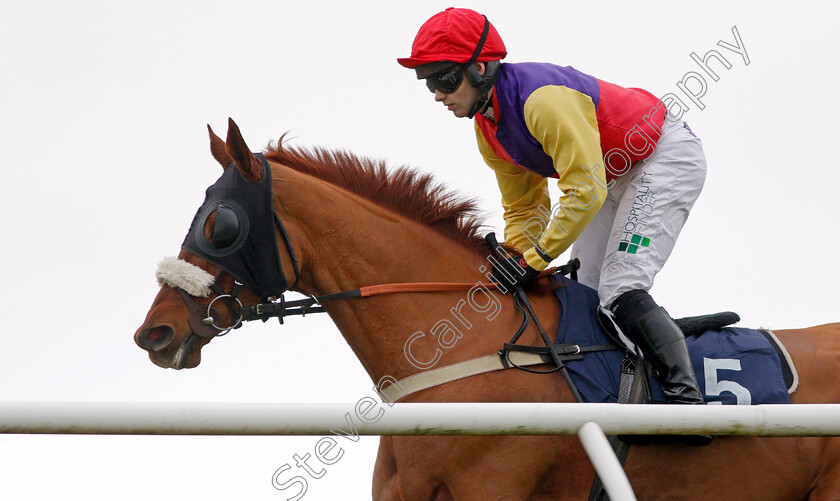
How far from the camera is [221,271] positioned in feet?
9.33

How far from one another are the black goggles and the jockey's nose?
1236 mm

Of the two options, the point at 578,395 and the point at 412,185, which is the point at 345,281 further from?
the point at 578,395

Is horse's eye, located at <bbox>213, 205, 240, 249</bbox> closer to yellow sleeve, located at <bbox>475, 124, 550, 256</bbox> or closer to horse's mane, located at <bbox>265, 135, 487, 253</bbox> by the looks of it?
horse's mane, located at <bbox>265, 135, 487, 253</bbox>

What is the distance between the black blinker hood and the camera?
282cm

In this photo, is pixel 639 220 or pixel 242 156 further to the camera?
pixel 639 220

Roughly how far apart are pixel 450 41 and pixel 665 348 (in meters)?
1.27

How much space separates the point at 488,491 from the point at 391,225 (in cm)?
94

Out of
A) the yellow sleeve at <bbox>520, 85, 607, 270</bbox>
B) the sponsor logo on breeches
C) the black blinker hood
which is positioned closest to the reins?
the black blinker hood

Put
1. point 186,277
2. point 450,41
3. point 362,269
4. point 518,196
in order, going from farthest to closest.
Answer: point 518,196 < point 450,41 < point 362,269 < point 186,277

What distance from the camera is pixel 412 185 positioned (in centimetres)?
315

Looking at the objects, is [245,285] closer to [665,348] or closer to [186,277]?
[186,277]

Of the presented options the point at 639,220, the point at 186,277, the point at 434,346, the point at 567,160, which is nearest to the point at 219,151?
the point at 186,277

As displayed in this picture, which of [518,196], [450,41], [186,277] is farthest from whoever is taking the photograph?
[518,196]

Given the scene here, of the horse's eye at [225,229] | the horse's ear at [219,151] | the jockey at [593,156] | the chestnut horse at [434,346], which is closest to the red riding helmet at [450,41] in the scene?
the jockey at [593,156]
